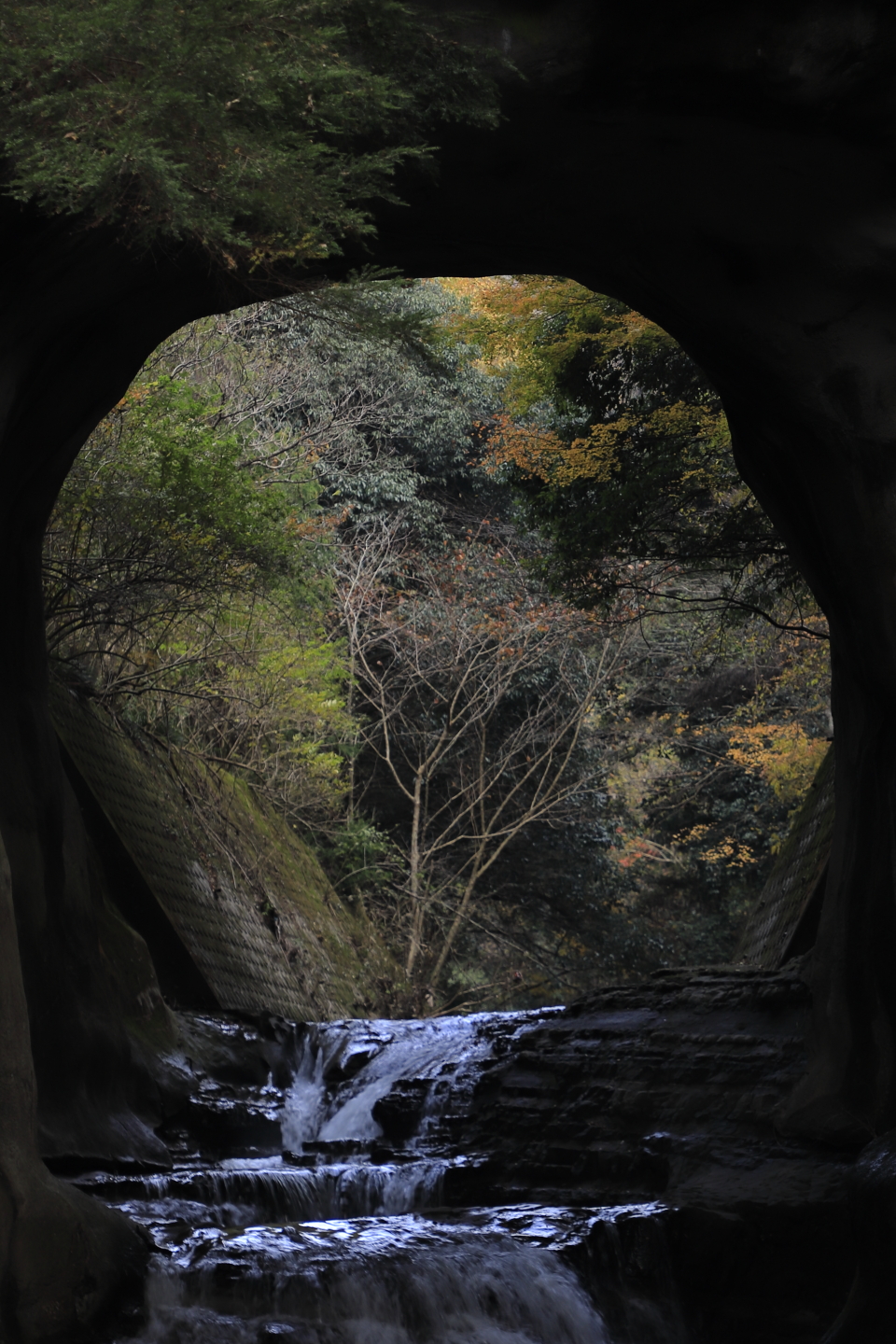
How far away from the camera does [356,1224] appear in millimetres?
5984

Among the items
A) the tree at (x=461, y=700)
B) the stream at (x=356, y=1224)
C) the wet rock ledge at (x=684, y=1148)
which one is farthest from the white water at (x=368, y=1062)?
the tree at (x=461, y=700)

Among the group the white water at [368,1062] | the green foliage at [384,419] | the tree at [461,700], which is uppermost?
the green foliage at [384,419]

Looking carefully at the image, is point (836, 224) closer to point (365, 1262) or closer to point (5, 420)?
point (5, 420)

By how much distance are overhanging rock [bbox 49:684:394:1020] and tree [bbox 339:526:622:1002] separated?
1894 mm

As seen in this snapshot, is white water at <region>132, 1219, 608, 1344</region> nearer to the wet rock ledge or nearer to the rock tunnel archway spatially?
the wet rock ledge

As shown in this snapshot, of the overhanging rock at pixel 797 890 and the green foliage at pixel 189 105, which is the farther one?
the overhanging rock at pixel 797 890

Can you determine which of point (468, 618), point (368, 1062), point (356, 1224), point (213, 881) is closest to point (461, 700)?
point (468, 618)

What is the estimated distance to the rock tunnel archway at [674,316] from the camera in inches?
210

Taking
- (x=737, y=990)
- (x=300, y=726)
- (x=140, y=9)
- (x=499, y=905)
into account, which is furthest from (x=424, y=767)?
(x=140, y=9)

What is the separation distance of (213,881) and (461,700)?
661 centimetres

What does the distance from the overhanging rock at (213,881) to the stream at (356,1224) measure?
1256 millimetres

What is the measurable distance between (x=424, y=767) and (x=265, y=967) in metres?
5.12

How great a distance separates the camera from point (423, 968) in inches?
658

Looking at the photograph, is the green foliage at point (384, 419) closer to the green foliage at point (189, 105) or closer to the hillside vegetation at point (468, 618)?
the hillside vegetation at point (468, 618)
